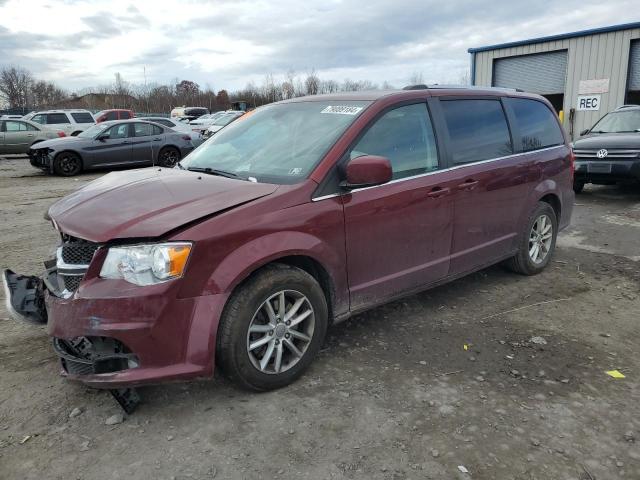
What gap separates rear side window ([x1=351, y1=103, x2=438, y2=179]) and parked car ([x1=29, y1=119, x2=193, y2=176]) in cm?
1057

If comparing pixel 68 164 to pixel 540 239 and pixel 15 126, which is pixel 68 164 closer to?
pixel 15 126

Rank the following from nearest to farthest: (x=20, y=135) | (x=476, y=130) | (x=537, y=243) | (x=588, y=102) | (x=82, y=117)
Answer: (x=476, y=130)
(x=537, y=243)
(x=588, y=102)
(x=20, y=135)
(x=82, y=117)

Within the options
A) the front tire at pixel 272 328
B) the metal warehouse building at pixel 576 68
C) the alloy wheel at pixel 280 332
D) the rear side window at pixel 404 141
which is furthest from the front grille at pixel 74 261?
the metal warehouse building at pixel 576 68

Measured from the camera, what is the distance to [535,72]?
19.5 meters

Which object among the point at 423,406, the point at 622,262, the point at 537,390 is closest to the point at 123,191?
the point at 423,406

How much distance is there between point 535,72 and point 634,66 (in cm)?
353

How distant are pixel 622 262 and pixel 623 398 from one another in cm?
316

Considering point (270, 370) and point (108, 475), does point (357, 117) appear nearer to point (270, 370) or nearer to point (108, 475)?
point (270, 370)

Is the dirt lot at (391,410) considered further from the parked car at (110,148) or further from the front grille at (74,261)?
the parked car at (110,148)

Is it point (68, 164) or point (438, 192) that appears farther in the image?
point (68, 164)

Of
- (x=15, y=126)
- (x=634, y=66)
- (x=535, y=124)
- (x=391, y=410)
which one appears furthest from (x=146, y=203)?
(x=15, y=126)

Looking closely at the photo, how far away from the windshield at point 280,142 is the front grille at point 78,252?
3.58ft

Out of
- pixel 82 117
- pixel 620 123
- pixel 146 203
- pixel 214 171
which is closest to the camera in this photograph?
pixel 146 203

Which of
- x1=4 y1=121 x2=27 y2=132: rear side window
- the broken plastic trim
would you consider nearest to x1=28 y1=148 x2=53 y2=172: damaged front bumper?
x1=4 y1=121 x2=27 y2=132: rear side window
